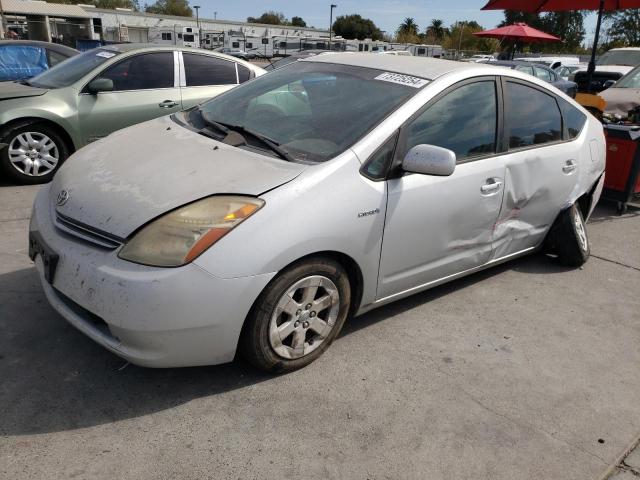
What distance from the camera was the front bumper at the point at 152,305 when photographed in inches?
89.9

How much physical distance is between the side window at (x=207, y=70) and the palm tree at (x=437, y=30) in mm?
81039

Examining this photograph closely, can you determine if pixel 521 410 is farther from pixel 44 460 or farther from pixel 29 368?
pixel 29 368

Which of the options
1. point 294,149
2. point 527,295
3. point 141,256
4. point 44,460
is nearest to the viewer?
point 44,460

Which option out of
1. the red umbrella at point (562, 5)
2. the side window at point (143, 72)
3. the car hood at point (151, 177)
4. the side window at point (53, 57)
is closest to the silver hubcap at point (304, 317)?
the car hood at point (151, 177)

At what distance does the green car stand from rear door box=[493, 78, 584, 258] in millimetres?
4015

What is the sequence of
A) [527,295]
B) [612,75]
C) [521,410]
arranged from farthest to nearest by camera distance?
[612,75] → [527,295] → [521,410]

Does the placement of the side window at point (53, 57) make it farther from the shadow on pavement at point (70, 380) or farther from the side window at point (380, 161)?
the side window at point (380, 161)

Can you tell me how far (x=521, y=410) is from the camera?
2719 mm

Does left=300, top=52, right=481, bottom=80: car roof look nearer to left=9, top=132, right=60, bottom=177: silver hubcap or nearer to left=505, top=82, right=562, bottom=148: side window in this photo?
left=505, top=82, right=562, bottom=148: side window

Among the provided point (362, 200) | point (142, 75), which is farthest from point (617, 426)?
point (142, 75)

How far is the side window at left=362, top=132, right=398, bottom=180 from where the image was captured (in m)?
2.84

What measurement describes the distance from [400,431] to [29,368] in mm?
1885

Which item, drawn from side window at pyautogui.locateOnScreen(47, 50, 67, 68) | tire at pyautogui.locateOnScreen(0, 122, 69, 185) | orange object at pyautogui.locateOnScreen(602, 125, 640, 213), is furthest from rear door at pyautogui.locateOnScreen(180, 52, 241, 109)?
orange object at pyautogui.locateOnScreen(602, 125, 640, 213)

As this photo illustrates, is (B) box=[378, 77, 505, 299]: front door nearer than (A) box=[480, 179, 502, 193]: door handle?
Yes
